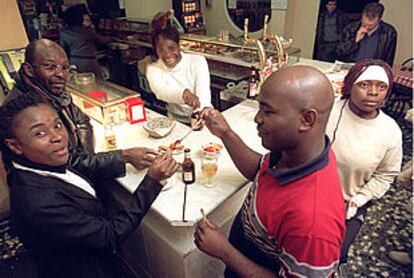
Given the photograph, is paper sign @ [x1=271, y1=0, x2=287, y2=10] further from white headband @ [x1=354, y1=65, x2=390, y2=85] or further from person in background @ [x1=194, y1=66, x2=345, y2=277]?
person in background @ [x1=194, y1=66, x2=345, y2=277]

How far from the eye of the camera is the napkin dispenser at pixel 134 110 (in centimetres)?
245

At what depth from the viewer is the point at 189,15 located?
7.17m

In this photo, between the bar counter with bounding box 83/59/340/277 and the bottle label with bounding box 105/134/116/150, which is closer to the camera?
the bar counter with bounding box 83/59/340/277

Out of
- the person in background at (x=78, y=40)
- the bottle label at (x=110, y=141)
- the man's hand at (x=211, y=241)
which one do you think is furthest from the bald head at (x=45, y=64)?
the person in background at (x=78, y=40)

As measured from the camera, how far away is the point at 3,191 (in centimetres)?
276

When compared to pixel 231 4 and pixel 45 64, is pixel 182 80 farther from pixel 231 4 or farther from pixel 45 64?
pixel 231 4

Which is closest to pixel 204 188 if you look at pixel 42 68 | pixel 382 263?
pixel 42 68

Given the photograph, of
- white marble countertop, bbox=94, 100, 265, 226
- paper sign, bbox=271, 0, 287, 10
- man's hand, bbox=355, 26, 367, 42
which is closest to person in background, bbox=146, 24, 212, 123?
white marble countertop, bbox=94, 100, 265, 226

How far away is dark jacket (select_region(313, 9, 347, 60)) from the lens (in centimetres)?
553

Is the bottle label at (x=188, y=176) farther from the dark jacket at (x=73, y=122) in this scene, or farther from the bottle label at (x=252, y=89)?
the bottle label at (x=252, y=89)

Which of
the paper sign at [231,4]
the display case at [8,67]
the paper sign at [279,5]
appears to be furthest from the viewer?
the paper sign at [231,4]

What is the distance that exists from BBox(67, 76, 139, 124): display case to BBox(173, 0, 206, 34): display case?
4892 millimetres

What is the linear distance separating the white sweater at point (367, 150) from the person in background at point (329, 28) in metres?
4.44

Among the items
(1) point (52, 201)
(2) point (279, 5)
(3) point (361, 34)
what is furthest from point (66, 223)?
(2) point (279, 5)
